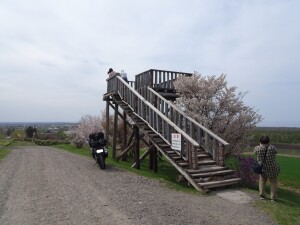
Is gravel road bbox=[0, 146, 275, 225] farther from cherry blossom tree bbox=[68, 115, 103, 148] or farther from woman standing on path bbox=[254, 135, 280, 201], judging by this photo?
cherry blossom tree bbox=[68, 115, 103, 148]

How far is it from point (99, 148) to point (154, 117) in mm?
2304

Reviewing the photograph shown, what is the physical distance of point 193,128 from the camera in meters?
11.7

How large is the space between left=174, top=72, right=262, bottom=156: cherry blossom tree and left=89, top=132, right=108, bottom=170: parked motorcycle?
4.23 metres

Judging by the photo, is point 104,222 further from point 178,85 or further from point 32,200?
point 178,85

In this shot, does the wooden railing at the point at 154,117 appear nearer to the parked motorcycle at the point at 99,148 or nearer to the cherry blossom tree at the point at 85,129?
the parked motorcycle at the point at 99,148

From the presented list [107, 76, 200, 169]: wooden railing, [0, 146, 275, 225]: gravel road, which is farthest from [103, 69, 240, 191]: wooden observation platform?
[0, 146, 275, 225]: gravel road

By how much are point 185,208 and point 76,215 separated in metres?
2.30

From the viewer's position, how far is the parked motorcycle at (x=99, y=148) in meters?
11.6

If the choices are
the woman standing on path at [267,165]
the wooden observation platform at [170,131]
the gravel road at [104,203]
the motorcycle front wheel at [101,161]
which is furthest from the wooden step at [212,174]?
the motorcycle front wheel at [101,161]

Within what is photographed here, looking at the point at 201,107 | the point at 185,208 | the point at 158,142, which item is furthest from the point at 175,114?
the point at 185,208

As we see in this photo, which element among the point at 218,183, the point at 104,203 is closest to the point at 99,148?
the point at 218,183

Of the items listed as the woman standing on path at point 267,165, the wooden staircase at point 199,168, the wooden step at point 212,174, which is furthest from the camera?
the wooden step at point 212,174

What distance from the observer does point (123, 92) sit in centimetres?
1541

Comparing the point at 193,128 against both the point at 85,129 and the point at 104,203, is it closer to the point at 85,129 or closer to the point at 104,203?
the point at 104,203
